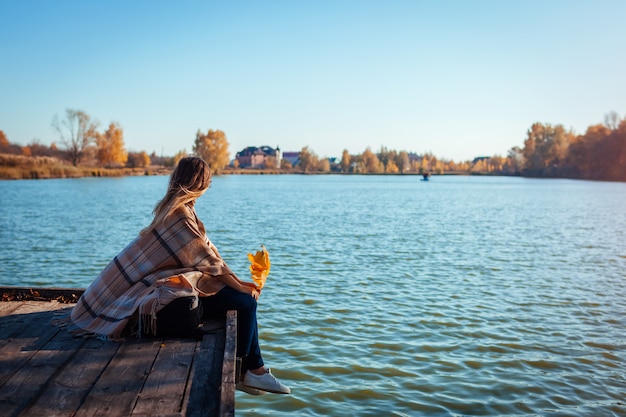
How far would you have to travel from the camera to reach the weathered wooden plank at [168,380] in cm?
324

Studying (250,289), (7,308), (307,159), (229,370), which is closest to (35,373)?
(229,370)

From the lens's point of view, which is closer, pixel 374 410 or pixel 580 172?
pixel 374 410

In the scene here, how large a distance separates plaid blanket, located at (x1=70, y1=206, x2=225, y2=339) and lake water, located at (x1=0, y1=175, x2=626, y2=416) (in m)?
2.15

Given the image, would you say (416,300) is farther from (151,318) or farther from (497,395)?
(151,318)

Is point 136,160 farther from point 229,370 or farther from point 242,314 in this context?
point 229,370

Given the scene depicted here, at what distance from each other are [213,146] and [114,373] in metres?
117

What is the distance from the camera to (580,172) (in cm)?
12075

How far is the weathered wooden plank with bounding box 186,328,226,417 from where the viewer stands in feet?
10.7

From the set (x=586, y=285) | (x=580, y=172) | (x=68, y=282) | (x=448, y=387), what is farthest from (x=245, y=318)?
(x=580, y=172)

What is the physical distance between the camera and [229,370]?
11.9 ft

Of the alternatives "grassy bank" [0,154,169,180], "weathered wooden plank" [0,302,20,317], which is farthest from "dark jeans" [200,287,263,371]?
"grassy bank" [0,154,169,180]

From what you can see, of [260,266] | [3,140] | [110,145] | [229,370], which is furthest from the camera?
[3,140]

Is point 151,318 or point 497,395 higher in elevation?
point 151,318

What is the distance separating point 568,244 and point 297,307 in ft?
46.9
